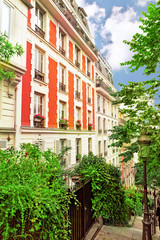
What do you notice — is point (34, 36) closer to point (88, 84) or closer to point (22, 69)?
point (22, 69)

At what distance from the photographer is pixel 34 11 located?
10.5 m

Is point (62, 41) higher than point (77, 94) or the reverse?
higher

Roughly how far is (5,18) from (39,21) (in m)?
5.08

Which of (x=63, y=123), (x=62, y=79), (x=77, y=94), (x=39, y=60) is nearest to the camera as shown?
(x=39, y=60)

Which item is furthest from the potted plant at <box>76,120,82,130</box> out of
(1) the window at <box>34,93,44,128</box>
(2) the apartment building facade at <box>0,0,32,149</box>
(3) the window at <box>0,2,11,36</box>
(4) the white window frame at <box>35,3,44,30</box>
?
(3) the window at <box>0,2,11,36</box>

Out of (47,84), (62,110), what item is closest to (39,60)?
(47,84)

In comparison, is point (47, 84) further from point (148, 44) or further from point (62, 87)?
point (148, 44)

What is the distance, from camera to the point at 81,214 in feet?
15.8

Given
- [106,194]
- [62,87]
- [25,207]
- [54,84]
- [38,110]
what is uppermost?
[62,87]

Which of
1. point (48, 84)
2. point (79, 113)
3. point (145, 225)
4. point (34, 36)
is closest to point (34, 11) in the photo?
point (34, 36)

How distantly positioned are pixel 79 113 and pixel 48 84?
5.83 m

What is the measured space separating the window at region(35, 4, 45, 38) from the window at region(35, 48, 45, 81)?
1.28m

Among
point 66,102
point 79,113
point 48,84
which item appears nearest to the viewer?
point 48,84

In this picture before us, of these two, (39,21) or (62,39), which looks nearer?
(39,21)
